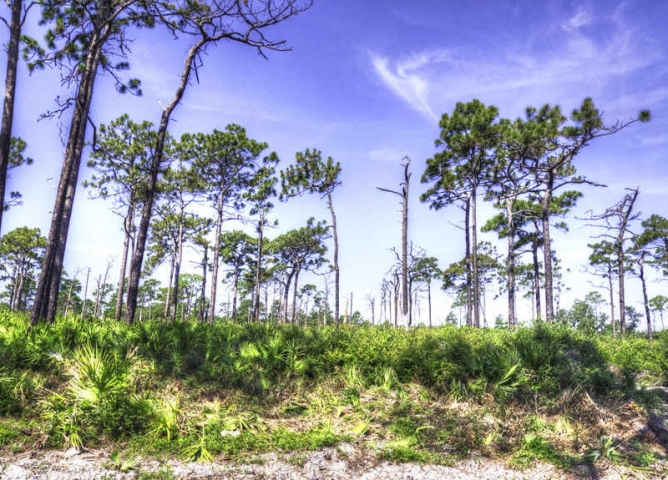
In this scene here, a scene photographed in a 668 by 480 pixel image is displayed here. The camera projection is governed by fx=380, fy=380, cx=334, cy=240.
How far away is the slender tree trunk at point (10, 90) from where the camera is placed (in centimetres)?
977

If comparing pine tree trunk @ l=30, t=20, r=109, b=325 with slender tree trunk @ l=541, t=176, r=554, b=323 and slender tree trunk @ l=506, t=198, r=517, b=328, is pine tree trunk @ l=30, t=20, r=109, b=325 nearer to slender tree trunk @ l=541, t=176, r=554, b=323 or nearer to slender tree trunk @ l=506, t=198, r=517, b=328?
slender tree trunk @ l=541, t=176, r=554, b=323

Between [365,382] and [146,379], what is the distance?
13.2 feet

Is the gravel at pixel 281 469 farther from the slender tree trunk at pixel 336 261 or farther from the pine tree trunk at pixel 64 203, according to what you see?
the slender tree trunk at pixel 336 261

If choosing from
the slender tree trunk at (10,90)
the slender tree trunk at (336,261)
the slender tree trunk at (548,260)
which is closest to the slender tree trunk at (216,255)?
the slender tree trunk at (336,261)

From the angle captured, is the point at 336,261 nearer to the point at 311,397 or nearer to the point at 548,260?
the point at 548,260

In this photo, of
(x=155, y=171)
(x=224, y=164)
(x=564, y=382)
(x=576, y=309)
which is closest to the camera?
(x=564, y=382)

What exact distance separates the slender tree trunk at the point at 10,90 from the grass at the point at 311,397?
4013 millimetres

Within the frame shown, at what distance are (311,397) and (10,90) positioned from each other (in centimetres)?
1115

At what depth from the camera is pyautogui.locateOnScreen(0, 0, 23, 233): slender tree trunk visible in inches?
385

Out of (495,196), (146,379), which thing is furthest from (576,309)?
(146,379)

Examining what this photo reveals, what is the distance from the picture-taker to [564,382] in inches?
288

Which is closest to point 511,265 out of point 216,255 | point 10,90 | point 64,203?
point 216,255

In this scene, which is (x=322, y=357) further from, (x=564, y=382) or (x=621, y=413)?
(x=621, y=413)

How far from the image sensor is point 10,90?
33.1ft
